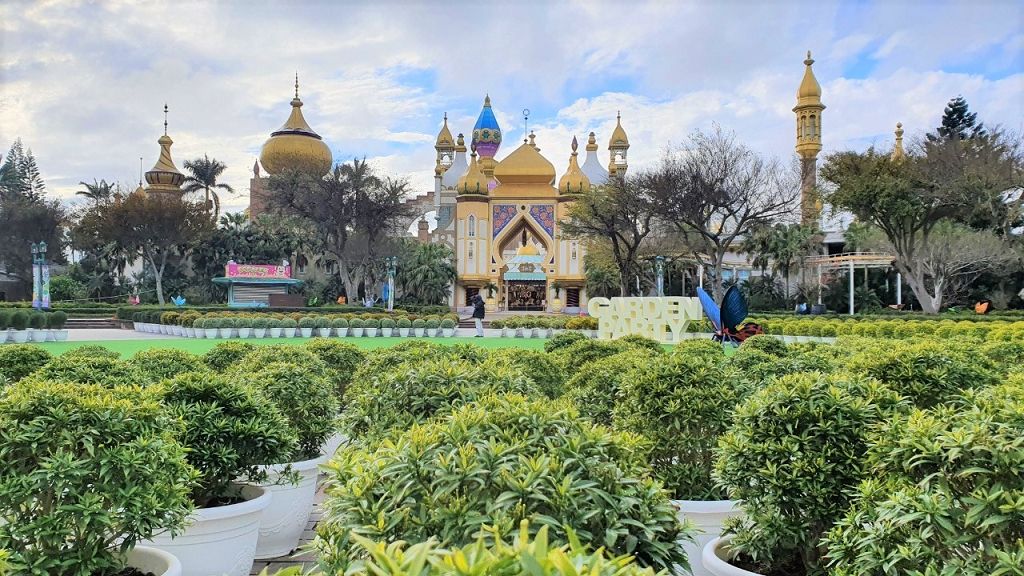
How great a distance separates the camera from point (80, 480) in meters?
3.04

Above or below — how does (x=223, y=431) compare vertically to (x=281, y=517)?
above

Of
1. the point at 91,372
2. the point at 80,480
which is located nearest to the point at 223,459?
the point at 80,480

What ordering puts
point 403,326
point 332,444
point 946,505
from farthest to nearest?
point 403,326 < point 332,444 < point 946,505

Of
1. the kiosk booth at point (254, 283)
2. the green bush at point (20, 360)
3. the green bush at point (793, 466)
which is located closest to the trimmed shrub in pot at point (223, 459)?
the green bush at point (793, 466)

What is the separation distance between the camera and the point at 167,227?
39188 millimetres

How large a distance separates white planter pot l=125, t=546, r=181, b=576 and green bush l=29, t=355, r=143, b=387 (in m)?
2.13

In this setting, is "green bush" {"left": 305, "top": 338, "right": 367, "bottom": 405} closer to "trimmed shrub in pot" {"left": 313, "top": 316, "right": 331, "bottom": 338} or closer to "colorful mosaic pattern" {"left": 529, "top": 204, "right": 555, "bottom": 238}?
"trimmed shrub in pot" {"left": 313, "top": 316, "right": 331, "bottom": 338}

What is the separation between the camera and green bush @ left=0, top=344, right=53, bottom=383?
7.29 m

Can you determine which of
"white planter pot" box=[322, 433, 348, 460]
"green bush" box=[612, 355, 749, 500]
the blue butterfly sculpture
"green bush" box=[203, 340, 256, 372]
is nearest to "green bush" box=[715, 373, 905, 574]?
"green bush" box=[612, 355, 749, 500]

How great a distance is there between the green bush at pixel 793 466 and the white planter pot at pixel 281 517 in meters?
2.73

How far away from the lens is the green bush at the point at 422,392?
426 cm

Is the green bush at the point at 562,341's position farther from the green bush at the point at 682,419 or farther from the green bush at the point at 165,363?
the green bush at the point at 682,419

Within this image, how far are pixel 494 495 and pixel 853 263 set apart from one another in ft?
129

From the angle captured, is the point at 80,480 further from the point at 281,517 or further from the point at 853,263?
the point at 853,263
